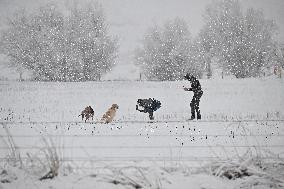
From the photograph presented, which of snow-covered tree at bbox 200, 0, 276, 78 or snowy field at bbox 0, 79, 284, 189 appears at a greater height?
snow-covered tree at bbox 200, 0, 276, 78

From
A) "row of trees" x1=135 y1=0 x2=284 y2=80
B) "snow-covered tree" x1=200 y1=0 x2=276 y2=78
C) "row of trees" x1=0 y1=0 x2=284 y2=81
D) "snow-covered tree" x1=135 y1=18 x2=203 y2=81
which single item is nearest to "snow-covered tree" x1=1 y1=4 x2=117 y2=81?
"row of trees" x1=0 y1=0 x2=284 y2=81

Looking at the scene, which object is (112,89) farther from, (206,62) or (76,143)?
(206,62)

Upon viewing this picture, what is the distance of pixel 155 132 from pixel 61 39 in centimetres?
3198

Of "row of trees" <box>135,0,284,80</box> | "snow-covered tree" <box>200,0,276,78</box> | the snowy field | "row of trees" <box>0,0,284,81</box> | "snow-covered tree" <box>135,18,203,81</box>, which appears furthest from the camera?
"snow-covered tree" <box>135,18,203,81</box>

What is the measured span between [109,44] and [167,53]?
26.2 ft

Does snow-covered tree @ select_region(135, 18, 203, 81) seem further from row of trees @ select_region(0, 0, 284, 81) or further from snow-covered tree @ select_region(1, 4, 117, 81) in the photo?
snow-covered tree @ select_region(1, 4, 117, 81)

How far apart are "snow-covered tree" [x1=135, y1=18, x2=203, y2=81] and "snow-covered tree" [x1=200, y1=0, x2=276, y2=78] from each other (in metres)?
3.59

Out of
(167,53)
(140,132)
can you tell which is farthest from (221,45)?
(140,132)

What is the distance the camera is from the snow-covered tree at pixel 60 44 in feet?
133

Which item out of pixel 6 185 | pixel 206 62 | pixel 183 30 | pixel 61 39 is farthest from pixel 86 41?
pixel 6 185

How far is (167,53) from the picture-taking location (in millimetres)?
46938

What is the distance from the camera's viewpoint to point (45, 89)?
1179 inches

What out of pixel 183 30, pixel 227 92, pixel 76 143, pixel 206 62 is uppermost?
pixel 183 30

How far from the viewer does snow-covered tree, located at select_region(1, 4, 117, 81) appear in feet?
133
